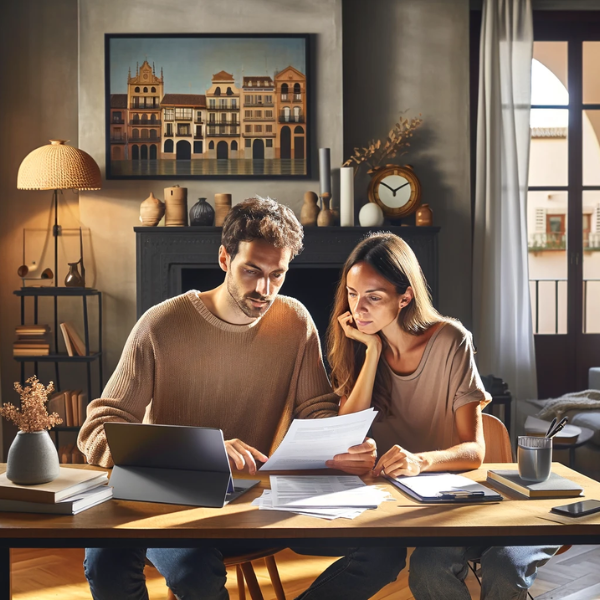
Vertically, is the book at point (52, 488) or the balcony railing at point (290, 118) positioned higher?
the balcony railing at point (290, 118)

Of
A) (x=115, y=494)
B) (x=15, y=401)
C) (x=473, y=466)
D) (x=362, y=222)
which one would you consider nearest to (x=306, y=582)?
(x=473, y=466)

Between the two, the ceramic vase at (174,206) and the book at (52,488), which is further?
the ceramic vase at (174,206)

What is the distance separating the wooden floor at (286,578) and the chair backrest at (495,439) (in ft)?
2.81

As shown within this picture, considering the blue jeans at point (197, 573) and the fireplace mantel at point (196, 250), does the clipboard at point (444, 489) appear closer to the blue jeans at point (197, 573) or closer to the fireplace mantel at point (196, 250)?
the blue jeans at point (197, 573)

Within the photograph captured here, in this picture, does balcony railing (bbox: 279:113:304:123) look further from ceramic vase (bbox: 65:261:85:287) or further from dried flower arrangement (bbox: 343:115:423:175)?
ceramic vase (bbox: 65:261:85:287)

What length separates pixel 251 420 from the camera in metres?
2.03

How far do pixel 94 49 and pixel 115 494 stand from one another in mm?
3208

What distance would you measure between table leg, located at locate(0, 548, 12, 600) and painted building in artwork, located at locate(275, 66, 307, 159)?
119 inches

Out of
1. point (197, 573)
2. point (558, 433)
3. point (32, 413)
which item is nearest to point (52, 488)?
point (32, 413)

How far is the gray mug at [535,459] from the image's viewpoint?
5.23 ft

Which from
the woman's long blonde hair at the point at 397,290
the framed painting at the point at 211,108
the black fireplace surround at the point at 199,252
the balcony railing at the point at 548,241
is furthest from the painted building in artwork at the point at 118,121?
the balcony railing at the point at 548,241

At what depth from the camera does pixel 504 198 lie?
4.41 meters

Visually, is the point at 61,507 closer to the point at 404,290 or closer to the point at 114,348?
the point at 404,290

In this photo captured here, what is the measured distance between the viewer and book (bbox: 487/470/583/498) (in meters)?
1.52
